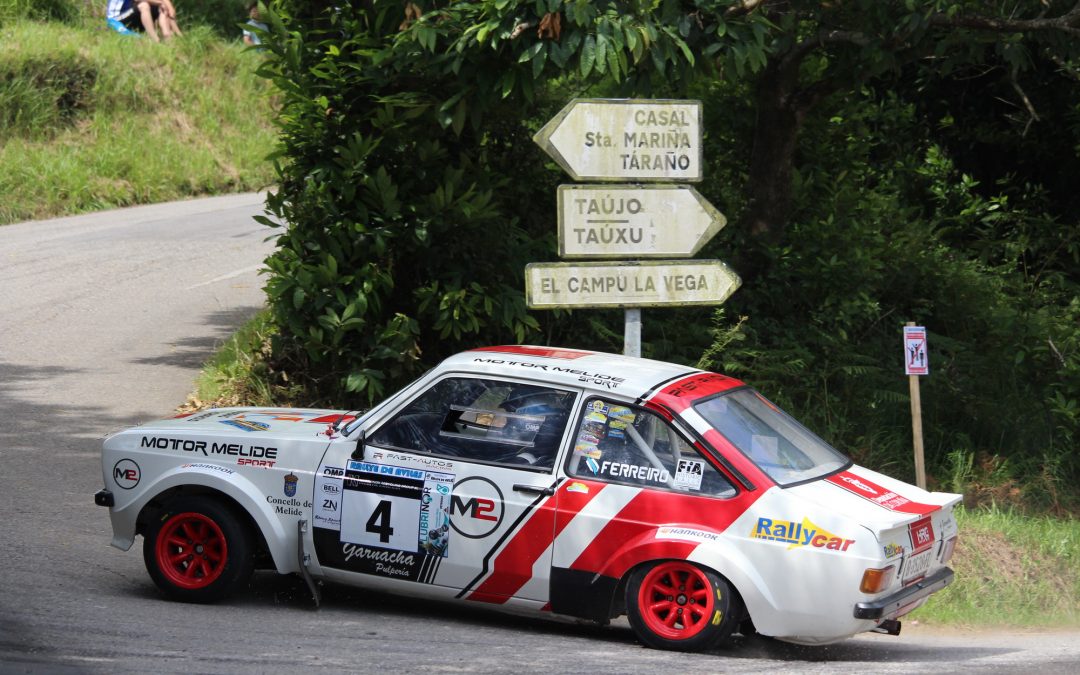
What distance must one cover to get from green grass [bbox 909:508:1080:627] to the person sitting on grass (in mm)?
24360

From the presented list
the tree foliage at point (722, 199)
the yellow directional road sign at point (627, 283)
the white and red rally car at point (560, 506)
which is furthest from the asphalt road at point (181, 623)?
the tree foliage at point (722, 199)

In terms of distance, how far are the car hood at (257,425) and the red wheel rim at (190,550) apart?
0.49m

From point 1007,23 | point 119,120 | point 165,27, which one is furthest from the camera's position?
point 165,27

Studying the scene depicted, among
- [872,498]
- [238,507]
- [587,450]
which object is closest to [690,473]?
[587,450]

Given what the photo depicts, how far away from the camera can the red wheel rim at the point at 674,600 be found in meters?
6.41

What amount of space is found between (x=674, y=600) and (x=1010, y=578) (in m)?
3.16

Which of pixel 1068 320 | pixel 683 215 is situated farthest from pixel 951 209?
pixel 683 215

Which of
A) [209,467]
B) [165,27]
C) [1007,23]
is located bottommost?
[209,467]

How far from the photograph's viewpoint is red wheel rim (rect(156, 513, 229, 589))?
703 centimetres

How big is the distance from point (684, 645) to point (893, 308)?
26.3 ft

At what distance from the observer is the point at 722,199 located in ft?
45.0

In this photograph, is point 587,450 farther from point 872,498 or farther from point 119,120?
point 119,120

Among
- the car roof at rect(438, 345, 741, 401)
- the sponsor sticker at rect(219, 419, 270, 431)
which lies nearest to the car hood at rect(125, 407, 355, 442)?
the sponsor sticker at rect(219, 419, 270, 431)

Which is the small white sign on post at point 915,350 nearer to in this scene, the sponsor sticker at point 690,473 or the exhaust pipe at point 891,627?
the exhaust pipe at point 891,627
